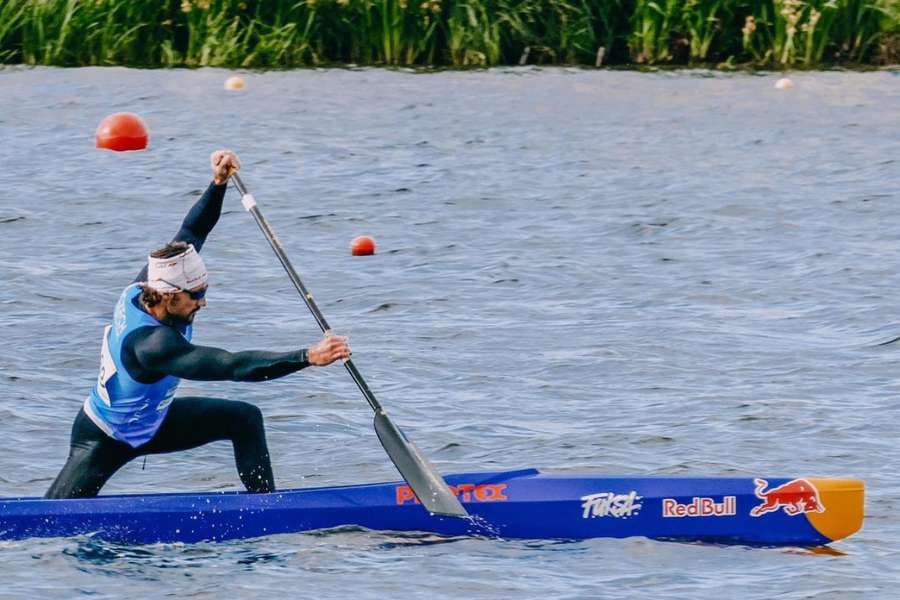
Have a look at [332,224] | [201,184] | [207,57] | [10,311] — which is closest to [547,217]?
[332,224]

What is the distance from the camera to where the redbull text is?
27.1ft

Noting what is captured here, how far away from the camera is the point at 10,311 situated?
1325 cm

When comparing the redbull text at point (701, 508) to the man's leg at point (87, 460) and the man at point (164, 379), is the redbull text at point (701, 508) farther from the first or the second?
the man's leg at point (87, 460)

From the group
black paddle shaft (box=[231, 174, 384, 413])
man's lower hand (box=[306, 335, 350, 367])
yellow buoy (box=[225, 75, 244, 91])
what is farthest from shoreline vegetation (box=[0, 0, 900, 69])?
man's lower hand (box=[306, 335, 350, 367])

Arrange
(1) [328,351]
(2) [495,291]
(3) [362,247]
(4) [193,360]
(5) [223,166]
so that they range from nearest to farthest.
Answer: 1. (1) [328,351]
2. (4) [193,360]
3. (5) [223,166]
4. (2) [495,291]
5. (3) [362,247]

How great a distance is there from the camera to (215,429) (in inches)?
325

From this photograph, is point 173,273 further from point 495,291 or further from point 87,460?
point 495,291

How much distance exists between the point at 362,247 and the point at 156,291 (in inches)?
295

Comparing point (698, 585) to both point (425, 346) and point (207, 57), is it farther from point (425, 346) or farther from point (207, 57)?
point (207, 57)

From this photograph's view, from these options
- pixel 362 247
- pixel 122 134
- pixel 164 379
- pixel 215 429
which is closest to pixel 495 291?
pixel 362 247

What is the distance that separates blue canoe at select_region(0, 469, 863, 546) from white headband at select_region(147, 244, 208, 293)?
1003mm

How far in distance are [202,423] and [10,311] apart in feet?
17.8

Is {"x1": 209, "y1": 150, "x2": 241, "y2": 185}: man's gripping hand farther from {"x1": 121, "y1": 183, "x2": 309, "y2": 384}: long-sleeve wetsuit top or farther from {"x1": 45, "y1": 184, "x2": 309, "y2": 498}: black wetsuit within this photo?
{"x1": 121, "y1": 183, "x2": 309, "y2": 384}: long-sleeve wetsuit top

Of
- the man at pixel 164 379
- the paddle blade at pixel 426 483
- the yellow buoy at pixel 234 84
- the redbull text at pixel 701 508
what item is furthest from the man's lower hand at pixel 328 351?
the yellow buoy at pixel 234 84
